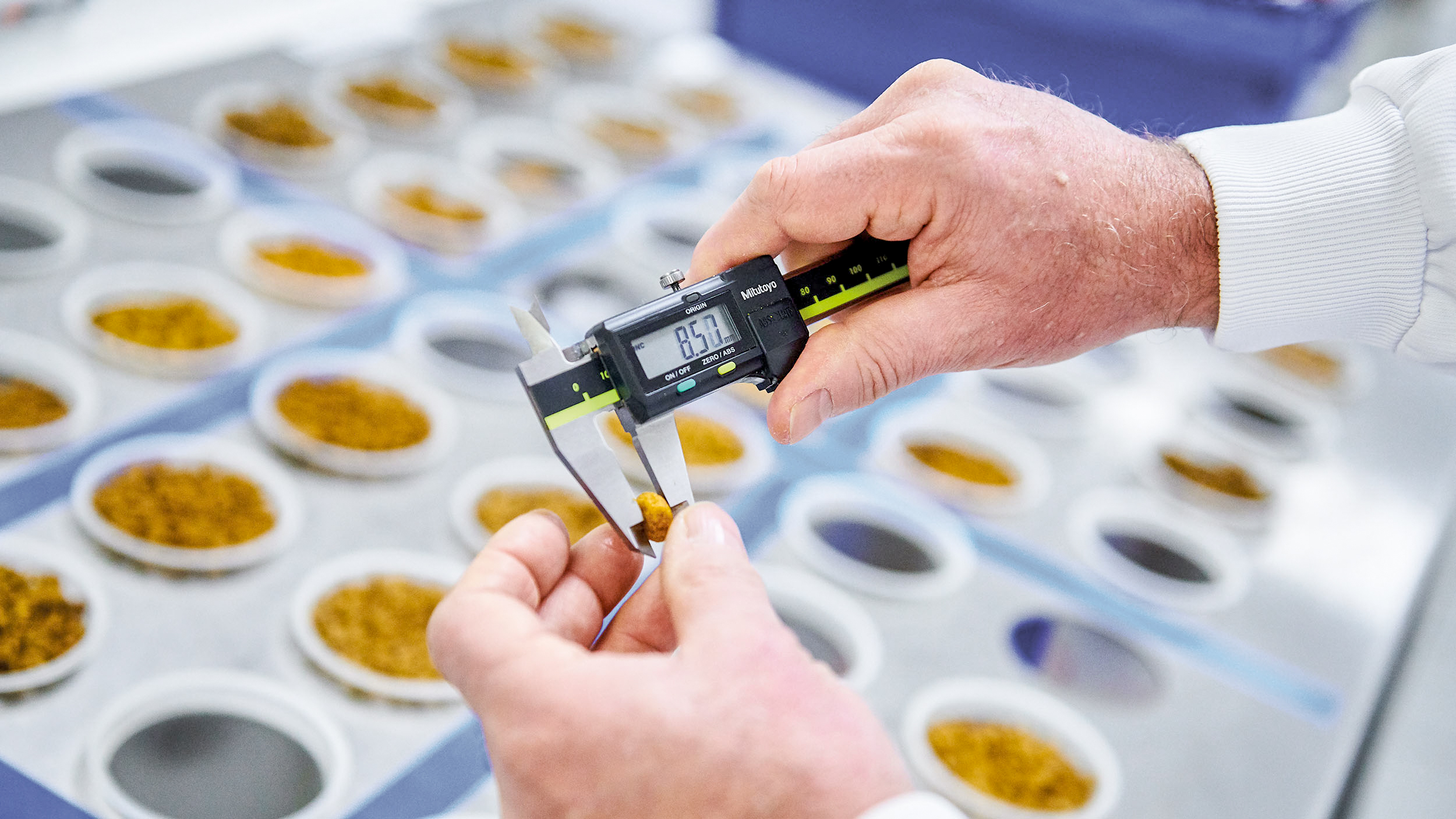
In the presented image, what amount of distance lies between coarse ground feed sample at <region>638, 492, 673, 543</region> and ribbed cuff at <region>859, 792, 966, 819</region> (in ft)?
1.37

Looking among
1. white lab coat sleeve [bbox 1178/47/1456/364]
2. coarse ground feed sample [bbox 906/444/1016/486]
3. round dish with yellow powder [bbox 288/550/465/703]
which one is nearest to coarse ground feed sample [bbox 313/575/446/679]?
round dish with yellow powder [bbox 288/550/465/703]

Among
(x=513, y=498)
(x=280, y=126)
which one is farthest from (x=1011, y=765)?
(x=280, y=126)

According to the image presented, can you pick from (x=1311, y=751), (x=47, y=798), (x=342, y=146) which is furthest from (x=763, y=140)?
(x=47, y=798)

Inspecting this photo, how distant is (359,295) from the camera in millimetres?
2363

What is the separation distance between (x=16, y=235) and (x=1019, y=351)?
2.08m

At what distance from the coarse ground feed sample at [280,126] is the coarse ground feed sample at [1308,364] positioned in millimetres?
2781

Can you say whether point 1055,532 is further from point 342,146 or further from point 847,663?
point 342,146

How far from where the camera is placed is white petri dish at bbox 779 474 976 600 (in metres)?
2.04

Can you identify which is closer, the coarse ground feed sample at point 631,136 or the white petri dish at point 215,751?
the white petri dish at point 215,751

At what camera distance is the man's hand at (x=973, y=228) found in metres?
1.34

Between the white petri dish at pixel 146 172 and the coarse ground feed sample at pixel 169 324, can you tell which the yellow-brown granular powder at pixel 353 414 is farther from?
the white petri dish at pixel 146 172

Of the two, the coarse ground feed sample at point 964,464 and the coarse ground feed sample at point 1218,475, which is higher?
the coarse ground feed sample at point 964,464

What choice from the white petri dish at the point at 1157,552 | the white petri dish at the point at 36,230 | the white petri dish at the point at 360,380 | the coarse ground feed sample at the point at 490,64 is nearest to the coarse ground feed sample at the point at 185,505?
the white petri dish at the point at 360,380

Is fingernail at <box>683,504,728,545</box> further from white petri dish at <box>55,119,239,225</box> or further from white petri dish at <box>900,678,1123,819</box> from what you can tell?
white petri dish at <box>55,119,239,225</box>
